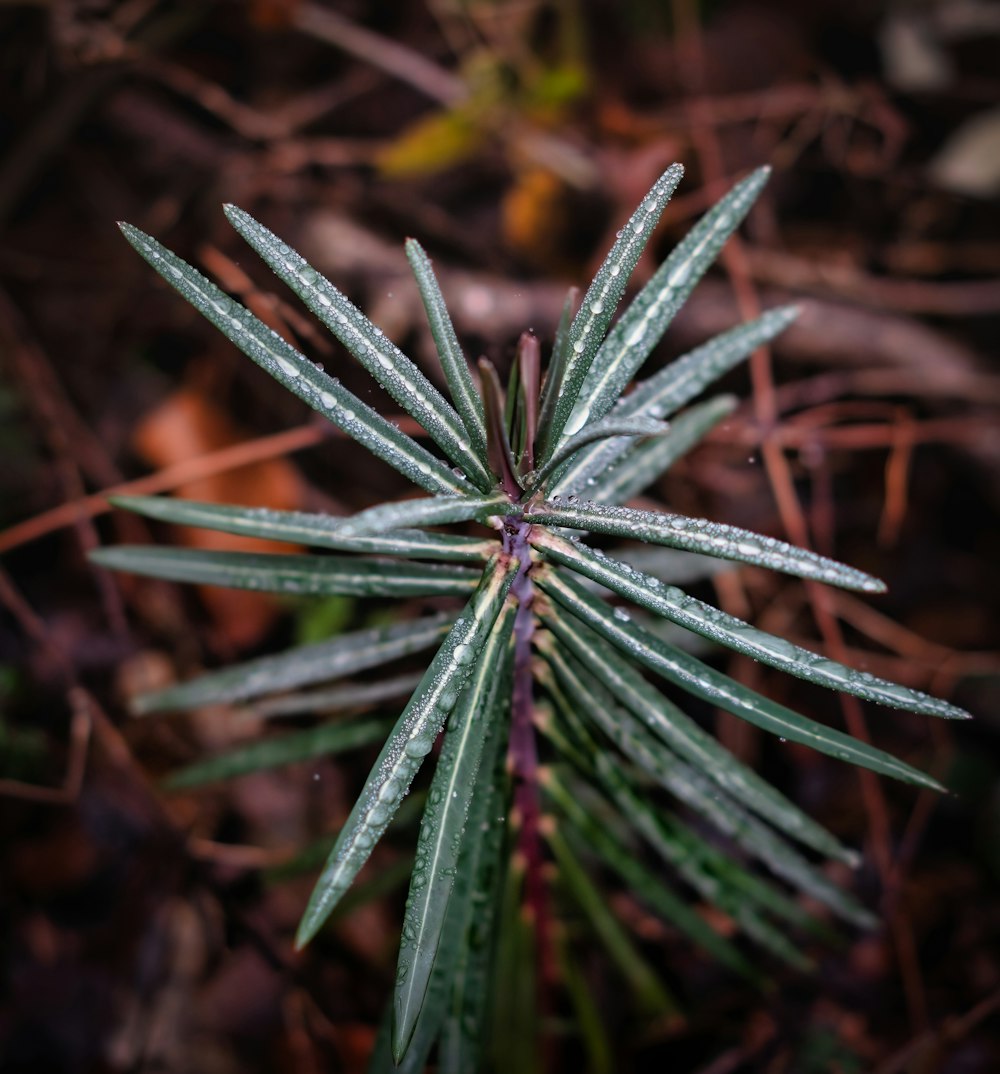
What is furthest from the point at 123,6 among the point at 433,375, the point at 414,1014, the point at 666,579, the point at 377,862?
the point at 414,1014

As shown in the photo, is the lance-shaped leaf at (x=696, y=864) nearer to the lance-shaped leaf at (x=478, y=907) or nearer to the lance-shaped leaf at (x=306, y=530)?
the lance-shaped leaf at (x=478, y=907)

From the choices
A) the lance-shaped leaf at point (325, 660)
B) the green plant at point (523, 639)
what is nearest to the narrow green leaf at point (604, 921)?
the green plant at point (523, 639)

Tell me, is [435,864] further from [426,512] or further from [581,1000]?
[581,1000]

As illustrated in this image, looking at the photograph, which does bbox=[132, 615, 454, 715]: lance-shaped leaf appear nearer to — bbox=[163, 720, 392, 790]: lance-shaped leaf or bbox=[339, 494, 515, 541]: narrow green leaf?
bbox=[163, 720, 392, 790]: lance-shaped leaf

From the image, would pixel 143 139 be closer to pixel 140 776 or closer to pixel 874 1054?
pixel 140 776

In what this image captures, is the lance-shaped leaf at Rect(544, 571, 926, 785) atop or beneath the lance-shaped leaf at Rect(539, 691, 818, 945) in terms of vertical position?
atop

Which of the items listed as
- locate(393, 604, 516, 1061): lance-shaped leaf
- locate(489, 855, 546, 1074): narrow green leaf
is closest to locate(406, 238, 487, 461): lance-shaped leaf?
locate(393, 604, 516, 1061): lance-shaped leaf
